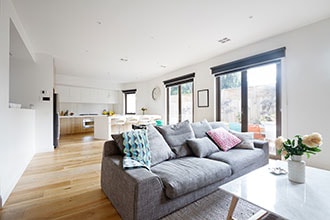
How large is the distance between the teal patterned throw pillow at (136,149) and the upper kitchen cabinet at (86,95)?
6.37 m

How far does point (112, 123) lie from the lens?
5.99 m

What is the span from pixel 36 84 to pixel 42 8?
2392mm

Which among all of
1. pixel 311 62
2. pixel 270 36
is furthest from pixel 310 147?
pixel 270 36

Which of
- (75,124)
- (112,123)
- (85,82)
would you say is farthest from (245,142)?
(85,82)

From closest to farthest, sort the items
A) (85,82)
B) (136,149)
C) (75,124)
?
(136,149) → (75,124) → (85,82)

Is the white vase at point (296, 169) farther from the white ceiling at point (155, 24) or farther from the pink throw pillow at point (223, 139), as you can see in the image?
the white ceiling at point (155, 24)

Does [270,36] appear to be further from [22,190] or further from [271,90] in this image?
[22,190]

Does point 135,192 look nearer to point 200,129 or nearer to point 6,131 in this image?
point 200,129

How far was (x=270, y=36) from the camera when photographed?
3248mm

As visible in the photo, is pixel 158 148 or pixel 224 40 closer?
pixel 158 148

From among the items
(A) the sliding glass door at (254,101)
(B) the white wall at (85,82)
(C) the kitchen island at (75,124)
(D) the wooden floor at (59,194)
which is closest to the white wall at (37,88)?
(D) the wooden floor at (59,194)

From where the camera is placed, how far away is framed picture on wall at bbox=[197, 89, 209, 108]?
15.4 ft

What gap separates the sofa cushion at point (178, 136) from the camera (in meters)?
2.30

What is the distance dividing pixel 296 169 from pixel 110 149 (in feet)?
6.42
